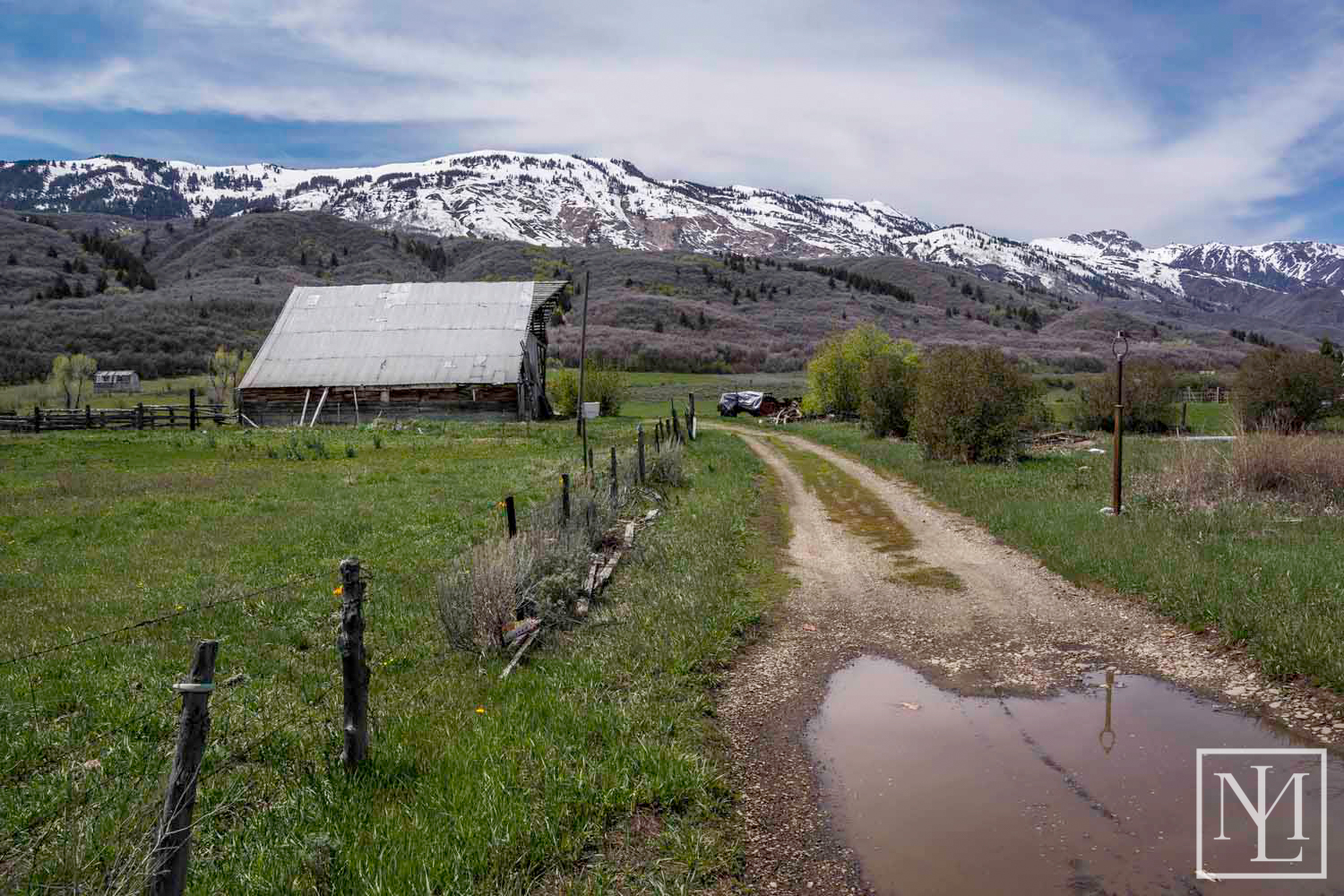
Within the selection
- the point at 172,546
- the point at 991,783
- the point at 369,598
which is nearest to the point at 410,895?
the point at 991,783

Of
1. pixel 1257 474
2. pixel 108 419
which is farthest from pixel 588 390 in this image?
pixel 1257 474

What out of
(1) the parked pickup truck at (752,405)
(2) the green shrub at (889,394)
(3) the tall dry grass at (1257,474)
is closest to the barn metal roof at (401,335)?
(2) the green shrub at (889,394)

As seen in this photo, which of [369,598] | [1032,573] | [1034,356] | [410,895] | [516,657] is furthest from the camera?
[1034,356]

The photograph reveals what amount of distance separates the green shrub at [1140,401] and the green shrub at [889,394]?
10524 mm

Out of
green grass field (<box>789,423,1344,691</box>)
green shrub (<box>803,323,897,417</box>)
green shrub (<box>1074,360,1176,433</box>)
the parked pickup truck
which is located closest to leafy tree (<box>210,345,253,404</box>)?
the parked pickup truck

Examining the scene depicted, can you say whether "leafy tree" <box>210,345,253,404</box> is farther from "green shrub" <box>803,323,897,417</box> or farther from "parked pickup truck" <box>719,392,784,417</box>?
"green shrub" <box>803,323,897,417</box>

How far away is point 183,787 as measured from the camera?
4031 millimetres

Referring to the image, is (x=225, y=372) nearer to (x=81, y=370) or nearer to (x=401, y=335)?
(x=81, y=370)

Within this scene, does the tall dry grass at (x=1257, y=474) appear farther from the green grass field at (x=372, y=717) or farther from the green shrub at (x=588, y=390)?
the green shrub at (x=588, y=390)

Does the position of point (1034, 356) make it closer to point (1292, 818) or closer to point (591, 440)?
point (591, 440)

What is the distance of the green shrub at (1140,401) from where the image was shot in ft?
136

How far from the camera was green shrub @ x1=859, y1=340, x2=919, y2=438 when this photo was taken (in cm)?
3947

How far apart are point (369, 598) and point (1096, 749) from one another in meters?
8.63

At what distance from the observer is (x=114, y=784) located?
579cm
